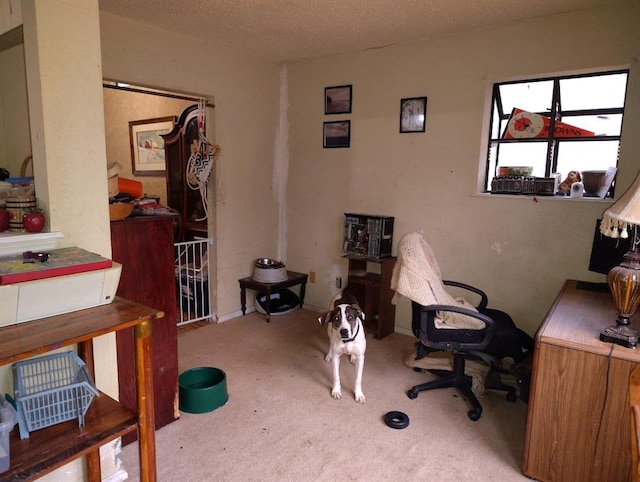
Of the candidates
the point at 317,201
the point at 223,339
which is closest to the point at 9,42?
the point at 223,339

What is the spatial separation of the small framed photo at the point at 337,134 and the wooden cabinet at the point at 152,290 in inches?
80.9

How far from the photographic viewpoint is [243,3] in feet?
8.73

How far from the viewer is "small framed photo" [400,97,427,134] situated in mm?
3428

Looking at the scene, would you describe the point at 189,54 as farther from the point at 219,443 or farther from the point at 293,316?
the point at 219,443

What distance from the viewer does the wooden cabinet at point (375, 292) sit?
354 centimetres

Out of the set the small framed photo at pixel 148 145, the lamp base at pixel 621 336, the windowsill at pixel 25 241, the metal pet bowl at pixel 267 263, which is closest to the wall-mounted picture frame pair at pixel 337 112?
the metal pet bowl at pixel 267 263

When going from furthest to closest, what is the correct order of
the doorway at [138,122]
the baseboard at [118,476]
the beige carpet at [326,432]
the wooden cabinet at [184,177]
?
the wooden cabinet at [184,177]
the doorway at [138,122]
the beige carpet at [326,432]
the baseboard at [118,476]

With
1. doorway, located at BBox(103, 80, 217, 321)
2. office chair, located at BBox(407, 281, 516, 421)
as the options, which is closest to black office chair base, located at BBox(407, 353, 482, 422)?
office chair, located at BBox(407, 281, 516, 421)

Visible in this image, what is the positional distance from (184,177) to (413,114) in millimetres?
2285

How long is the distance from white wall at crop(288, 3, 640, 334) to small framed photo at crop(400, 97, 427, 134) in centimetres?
5

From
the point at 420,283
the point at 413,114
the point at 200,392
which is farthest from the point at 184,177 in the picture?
the point at 420,283

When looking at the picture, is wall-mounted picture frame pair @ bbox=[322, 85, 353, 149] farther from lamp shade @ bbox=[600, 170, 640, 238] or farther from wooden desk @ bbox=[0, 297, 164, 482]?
wooden desk @ bbox=[0, 297, 164, 482]

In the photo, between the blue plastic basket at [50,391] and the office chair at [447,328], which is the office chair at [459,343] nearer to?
the office chair at [447,328]

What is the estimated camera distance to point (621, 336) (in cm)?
181
